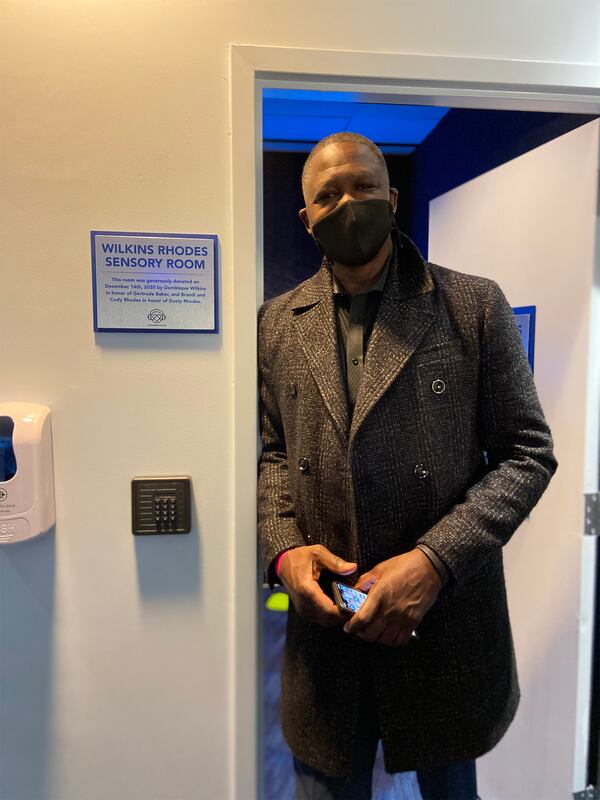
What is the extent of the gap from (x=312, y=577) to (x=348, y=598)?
73mm

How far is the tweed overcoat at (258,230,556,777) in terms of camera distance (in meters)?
0.90

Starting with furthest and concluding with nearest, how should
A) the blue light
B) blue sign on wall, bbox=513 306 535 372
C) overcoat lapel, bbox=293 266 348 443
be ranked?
the blue light, blue sign on wall, bbox=513 306 535 372, overcoat lapel, bbox=293 266 348 443

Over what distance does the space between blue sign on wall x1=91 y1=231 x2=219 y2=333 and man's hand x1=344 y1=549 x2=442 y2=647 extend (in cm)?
58

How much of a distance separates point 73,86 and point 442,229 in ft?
4.24

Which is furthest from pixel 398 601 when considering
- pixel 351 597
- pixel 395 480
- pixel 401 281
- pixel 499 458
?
pixel 401 281

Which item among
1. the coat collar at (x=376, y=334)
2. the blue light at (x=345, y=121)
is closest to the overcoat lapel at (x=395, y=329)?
the coat collar at (x=376, y=334)

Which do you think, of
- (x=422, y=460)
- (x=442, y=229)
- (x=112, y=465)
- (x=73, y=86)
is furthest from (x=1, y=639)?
(x=442, y=229)

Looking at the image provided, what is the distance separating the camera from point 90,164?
3.18 feet

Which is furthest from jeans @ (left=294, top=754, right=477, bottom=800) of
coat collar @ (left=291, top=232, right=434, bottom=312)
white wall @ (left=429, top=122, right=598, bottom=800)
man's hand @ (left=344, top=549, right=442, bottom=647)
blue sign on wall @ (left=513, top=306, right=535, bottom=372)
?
blue sign on wall @ (left=513, top=306, right=535, bottom=372)

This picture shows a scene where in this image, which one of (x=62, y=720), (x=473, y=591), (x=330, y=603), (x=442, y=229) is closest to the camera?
(x=330, y=603)

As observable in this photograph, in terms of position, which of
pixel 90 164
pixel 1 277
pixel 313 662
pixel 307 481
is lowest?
pixel 313 662

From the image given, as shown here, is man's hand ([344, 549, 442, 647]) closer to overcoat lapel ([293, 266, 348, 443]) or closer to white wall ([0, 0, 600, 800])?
overcoat lapel ([293, 266, 348, 443])

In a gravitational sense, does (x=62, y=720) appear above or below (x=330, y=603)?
below

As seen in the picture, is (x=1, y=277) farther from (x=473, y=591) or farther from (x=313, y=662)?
(x=473, y=591)
